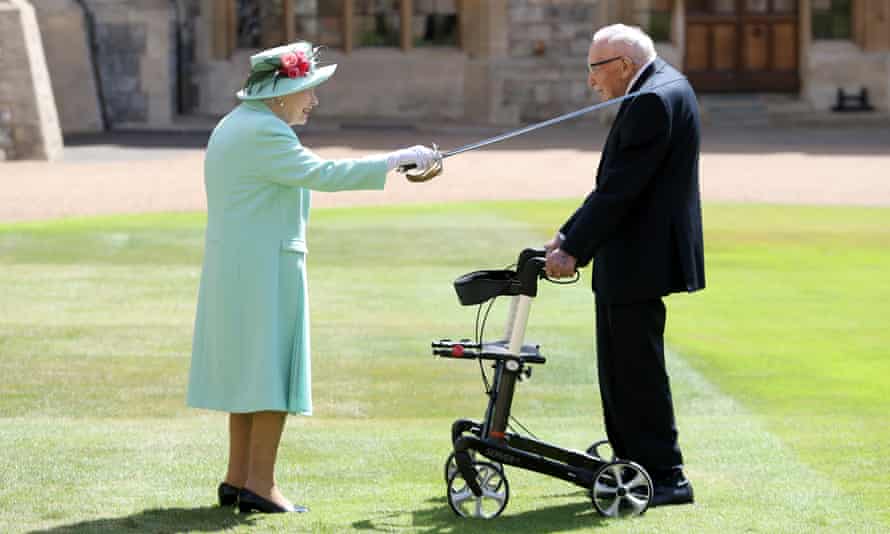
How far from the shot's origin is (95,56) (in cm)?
3086

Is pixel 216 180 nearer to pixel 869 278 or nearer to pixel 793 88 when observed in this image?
pixel 869 278

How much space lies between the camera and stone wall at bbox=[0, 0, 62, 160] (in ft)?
80.0

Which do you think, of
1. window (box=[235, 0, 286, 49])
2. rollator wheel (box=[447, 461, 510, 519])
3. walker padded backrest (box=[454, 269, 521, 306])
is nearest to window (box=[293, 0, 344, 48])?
window (box=[235, 0, 286, 49])

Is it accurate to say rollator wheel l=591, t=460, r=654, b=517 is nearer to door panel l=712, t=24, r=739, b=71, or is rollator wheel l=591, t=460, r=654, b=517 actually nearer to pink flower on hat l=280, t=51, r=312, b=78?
pink flower on hat l=280, t=51, r=312, b=78

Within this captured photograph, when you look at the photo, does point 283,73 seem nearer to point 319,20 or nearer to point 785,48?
point 319,20

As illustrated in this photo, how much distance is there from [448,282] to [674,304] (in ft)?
6.08

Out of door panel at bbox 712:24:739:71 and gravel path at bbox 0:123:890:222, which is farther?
door panel at bbox 712:24:739:71

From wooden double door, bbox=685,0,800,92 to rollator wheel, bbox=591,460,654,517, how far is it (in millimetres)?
27043

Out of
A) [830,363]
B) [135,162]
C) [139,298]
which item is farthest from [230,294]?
[135,162]

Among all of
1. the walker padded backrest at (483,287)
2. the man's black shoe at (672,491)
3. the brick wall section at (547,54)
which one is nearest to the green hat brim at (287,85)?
the walker padded backrest at (483,287)

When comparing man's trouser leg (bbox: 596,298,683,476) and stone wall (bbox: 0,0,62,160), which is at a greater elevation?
man's trouser leg (bbox: 596,298,683,476)

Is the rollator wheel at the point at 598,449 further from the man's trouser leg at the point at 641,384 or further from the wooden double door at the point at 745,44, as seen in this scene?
the wooden double door at the point at 745,44

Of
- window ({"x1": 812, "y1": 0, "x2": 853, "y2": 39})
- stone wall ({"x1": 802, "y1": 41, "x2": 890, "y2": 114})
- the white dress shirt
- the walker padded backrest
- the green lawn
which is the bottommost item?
stone wall ({"x1": 802, "y1": 41, "x2": 890, "y2": 114})

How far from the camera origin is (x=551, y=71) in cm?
3169
